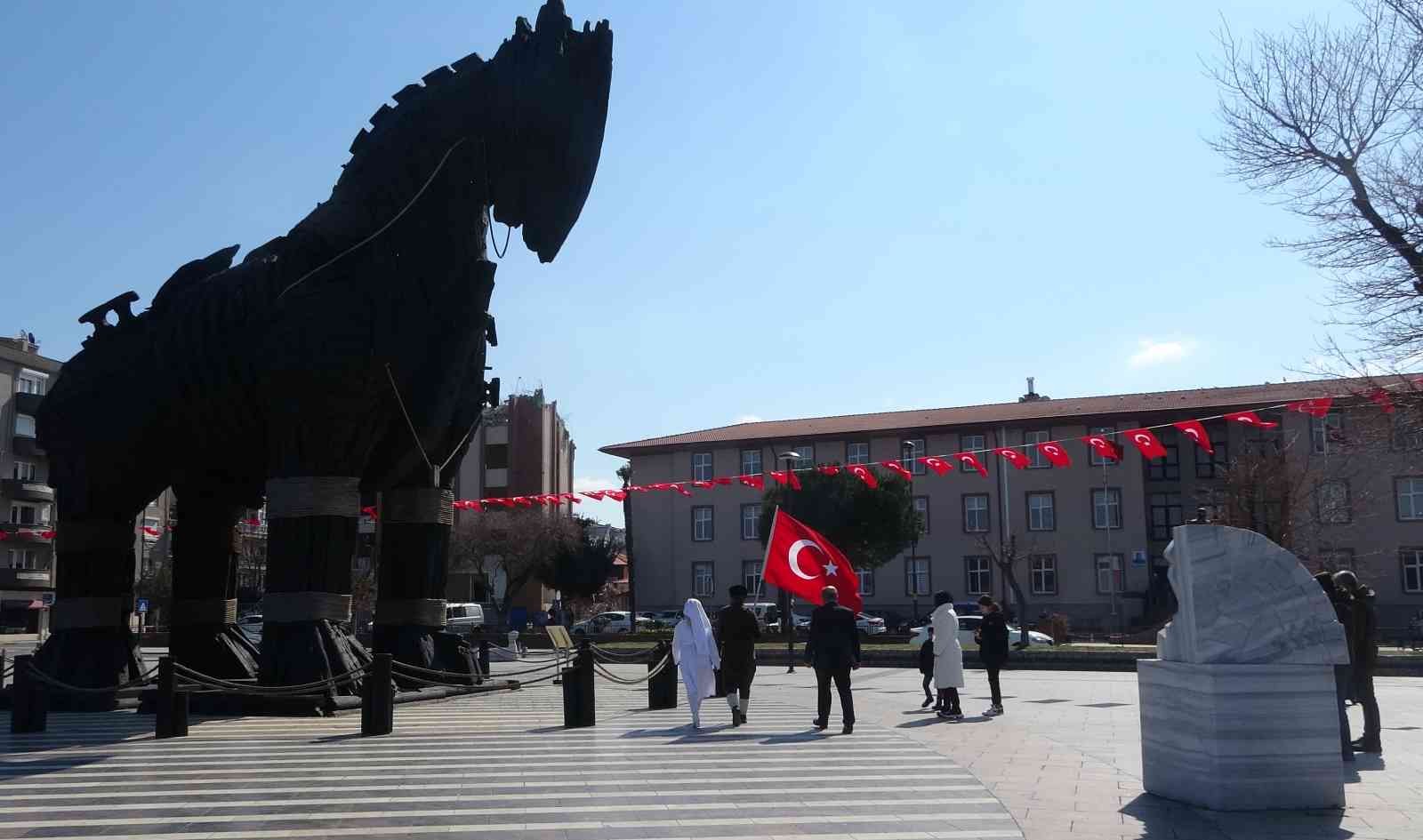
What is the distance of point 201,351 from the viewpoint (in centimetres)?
1395

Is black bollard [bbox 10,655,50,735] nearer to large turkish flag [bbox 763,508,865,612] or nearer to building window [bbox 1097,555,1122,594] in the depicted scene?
large turkish flag [bbox 763,508,865,612]

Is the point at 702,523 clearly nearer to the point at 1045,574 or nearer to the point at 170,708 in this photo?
the point at 1045,574

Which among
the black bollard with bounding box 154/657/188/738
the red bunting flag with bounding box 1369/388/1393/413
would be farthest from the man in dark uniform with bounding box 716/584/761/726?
the red bunting flag with bounding box 1369/388/1393/413

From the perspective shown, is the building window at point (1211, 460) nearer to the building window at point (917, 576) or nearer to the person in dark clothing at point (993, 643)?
the building window at point (917, 576)

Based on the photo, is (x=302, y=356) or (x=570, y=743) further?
(x=302, y=356)

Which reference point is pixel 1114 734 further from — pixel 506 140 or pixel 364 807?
pixel 506 140

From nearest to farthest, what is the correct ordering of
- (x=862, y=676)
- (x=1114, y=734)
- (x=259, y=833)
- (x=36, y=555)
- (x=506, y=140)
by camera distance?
(x=259, y=833) < (x=1114, y=734) < (x=506, y=140) < (x=862, y=676) < (x=36, y=555)

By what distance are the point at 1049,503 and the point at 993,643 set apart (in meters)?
40.1

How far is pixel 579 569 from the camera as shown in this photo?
192 feet

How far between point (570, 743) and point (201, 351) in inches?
244

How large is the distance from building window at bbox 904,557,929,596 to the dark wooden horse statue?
142 ft

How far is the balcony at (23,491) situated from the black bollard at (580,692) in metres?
49.3

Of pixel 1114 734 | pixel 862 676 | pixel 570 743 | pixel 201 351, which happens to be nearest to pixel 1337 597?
pixel 1114 734

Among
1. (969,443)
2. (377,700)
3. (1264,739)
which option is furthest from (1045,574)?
(1264,739)
